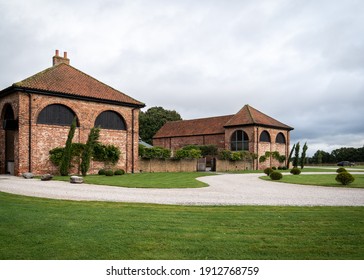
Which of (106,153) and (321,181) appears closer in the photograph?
(321,181)

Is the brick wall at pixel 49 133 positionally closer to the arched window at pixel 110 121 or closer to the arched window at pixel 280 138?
the arched window at pixel 110 121

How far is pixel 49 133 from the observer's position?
974 inches

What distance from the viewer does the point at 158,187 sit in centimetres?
1596

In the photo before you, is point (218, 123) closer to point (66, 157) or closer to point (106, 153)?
point (106, 153)

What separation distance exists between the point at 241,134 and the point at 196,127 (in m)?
10.1

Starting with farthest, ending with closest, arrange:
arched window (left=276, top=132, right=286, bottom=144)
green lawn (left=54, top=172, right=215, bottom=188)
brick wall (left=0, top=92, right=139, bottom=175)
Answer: arched window (left=276, top=132, right=286, bottom=144) → brick wall (left=0, top=92, right=139, bottom=175) → green lawn (left=54, top=172, right=215, bottom=188)

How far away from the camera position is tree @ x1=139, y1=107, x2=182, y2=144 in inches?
2554

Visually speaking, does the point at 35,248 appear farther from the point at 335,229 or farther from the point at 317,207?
the point at 317,207

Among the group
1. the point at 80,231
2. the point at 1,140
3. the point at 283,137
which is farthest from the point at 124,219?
the point at 283,137

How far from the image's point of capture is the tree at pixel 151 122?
64.9 metres

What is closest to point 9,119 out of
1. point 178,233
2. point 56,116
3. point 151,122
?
point 56,116

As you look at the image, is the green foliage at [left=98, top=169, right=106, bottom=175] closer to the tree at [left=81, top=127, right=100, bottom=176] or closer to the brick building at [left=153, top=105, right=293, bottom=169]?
the tree at [left=81, top=127, right=100, bottom=176]

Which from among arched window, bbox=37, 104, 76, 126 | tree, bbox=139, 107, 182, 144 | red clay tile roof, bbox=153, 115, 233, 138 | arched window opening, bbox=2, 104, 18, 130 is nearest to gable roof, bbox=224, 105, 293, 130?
red clay tile roof, bbox=153, 115, 233, 138

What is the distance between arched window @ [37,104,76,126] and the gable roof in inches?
963
